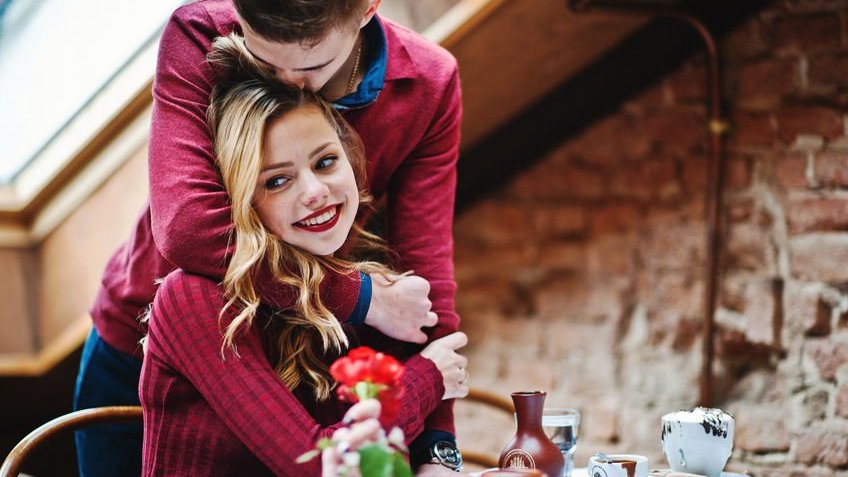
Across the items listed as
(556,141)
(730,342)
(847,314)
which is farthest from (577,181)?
(847,314)

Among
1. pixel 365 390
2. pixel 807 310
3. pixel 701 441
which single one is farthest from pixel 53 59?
pixel 807 310

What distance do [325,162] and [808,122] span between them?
5.22 ft

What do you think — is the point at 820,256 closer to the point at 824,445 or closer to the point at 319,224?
the point at 824,445

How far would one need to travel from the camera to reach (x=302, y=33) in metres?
1.47

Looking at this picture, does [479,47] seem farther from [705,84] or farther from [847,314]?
[847,314]

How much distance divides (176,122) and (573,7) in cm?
130

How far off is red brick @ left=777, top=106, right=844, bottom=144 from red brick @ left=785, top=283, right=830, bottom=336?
1.33 feet

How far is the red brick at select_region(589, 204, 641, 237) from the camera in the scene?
2.97m

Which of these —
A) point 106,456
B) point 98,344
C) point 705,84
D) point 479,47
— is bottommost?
point 106,456

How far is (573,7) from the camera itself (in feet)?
8.39

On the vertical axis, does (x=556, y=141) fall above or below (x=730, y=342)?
above

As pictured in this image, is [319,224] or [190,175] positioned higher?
[190,175]

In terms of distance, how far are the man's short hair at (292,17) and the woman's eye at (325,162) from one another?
218mm

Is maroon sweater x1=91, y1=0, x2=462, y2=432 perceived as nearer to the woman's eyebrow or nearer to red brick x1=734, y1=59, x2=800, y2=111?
the woman's eyebrow
